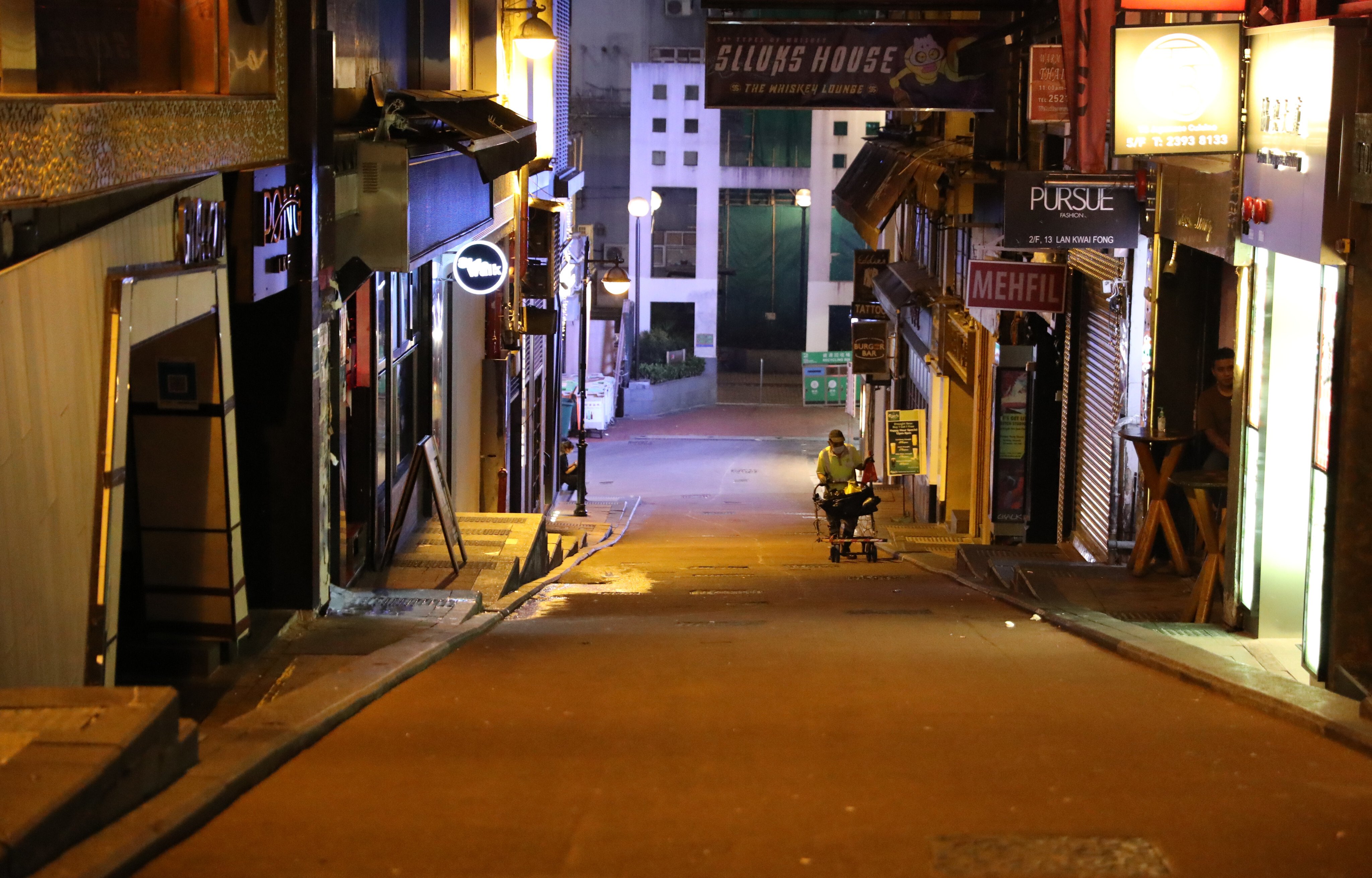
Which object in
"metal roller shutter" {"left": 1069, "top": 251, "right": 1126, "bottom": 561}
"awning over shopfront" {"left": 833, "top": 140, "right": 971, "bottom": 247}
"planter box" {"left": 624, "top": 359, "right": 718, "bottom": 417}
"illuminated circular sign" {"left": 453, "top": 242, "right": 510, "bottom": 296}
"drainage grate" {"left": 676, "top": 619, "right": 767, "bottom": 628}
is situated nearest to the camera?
"drainage grate" {"left": 676, "top": 619, "right": 767, "bottom": 628}

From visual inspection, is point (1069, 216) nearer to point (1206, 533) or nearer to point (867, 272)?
point (1206, 533)

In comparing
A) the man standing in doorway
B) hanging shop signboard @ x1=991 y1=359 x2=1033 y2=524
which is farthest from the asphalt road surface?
hanging shop signboard @ x1=991 y1=359 x2=1033 y2=524

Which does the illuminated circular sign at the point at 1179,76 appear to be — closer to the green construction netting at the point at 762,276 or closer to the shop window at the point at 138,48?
the shop window at the point at 138,48

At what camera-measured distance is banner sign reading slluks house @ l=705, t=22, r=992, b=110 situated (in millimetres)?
16031

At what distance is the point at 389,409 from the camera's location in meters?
13.4

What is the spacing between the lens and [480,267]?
16016 mm

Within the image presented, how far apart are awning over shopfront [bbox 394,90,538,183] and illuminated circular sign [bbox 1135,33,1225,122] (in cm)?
521

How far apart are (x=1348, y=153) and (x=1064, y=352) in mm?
9530

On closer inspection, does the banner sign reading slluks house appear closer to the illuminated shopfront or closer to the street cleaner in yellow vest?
the street cleaner in yellow vest

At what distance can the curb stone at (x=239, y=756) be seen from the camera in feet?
14.1

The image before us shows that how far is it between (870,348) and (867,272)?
2149 mm

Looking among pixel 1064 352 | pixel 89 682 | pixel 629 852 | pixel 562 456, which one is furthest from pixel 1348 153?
pixel 562 456

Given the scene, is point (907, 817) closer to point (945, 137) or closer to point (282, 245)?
point (282, 245)

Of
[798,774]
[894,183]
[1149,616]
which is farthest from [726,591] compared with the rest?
[894,183]
